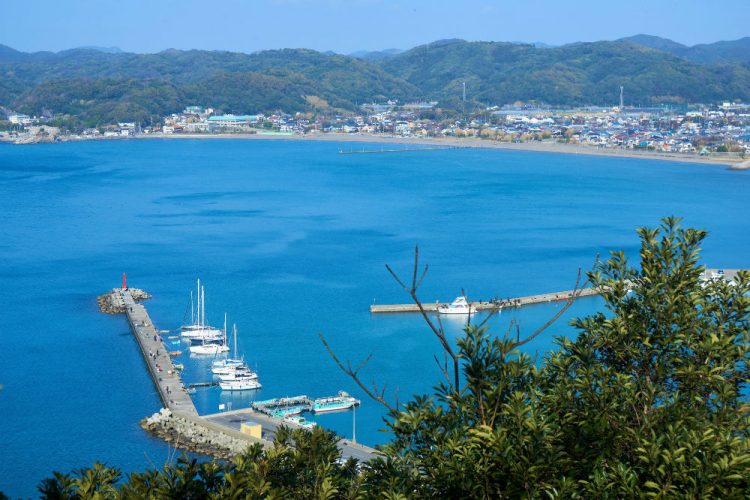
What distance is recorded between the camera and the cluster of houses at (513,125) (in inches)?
1615

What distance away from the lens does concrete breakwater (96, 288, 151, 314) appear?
499 inches

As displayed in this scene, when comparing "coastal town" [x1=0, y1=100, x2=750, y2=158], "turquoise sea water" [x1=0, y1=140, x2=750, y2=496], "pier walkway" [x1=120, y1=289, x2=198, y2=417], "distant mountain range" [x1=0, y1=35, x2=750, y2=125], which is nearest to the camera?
"pier walkway" [x1=120, y1=289, x2=198, y2=417]

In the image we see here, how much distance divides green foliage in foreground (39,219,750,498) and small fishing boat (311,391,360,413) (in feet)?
18.5

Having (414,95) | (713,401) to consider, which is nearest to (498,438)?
(713,401)

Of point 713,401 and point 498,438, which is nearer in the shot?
point 498,438

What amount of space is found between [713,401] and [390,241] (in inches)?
580

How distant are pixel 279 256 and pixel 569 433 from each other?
45.3ft

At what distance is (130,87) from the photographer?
181 feet

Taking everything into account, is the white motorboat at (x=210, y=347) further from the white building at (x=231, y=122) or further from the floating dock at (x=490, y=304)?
the white building at (x=231, y=122)

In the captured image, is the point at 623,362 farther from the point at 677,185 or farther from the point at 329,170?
the point at 329,170

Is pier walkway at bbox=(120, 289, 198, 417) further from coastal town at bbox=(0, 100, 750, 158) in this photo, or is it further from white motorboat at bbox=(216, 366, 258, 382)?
coastal town at bbox=(0, 100, 750, 158)

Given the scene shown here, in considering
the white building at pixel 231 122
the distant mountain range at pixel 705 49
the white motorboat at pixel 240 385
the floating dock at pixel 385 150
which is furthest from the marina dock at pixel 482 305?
the distant mountain range at pixel 705 49

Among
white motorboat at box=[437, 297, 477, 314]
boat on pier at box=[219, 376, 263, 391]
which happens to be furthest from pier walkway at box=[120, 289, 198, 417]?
white motorboat at box=[437, 297, 477, 314]

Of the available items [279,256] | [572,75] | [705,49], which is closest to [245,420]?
[279,256]
